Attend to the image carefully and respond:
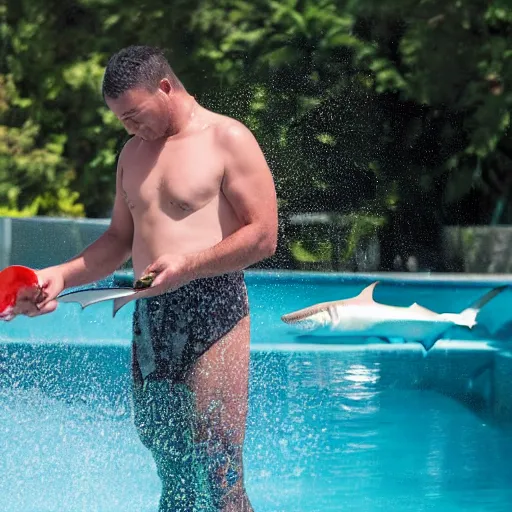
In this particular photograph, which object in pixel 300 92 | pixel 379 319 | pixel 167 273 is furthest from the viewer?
pixel 300 92

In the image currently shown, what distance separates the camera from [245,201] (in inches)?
75.7

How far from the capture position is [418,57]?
9336 millimetres

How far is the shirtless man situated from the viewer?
1.92 m

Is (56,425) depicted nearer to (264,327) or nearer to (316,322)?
(316,322)

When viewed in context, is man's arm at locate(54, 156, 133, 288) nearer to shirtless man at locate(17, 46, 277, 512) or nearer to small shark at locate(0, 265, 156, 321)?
shirtless man at locate(17, 46, 277, 512)

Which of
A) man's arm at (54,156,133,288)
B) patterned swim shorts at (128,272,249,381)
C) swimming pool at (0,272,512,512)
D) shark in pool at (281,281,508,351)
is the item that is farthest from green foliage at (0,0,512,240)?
patterned swim shorts at (128,272,249,381)

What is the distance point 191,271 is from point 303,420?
2.54m

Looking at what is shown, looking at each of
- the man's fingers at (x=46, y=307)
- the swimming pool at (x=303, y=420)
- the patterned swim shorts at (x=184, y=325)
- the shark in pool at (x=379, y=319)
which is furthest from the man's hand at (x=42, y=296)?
the shark in pool at (x=379, y=319)

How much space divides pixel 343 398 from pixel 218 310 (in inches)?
106

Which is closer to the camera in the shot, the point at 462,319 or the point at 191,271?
the point at 191,271

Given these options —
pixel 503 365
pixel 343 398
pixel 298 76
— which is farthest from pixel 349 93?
pixel 343 398

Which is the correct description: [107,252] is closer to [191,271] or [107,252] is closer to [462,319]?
[191,271]

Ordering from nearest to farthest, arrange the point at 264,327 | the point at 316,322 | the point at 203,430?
the point at 203,430 < the point at 316,322 < the point at 264,327

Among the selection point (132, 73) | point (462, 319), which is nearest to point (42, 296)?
point (132, 73)
